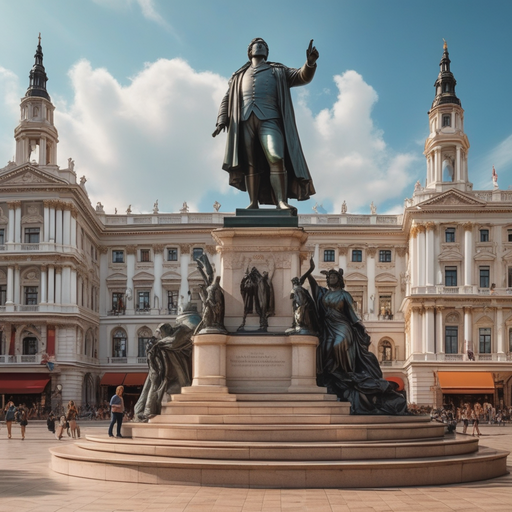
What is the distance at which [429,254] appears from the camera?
65625 millimetres

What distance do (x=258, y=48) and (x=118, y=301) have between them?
198 feet

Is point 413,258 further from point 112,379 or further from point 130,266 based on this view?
point 112,379

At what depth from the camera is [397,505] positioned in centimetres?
1061

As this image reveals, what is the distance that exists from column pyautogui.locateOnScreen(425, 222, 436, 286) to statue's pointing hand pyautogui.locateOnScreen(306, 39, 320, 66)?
166 ft

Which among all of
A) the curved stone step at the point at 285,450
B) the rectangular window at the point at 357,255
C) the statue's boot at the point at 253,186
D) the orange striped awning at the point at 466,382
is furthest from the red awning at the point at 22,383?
the curved stone step at the point at 285,450

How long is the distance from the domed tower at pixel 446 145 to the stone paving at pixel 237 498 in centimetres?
5867

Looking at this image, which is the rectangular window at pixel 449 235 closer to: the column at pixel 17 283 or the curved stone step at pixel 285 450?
the column at pixel 17 283

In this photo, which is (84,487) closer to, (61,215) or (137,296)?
(61,215)

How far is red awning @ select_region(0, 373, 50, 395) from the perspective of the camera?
2381 inches

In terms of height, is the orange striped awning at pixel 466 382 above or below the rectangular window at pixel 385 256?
below

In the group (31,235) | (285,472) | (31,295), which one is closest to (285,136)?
(285,472)

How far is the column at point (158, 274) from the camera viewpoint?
74.9m

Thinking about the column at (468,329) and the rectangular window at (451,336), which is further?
the rectangular window at (451,336)

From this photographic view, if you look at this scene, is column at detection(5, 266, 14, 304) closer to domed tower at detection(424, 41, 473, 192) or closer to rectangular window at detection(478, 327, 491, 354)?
domed tower at detection(424, 41, 473, 192)
